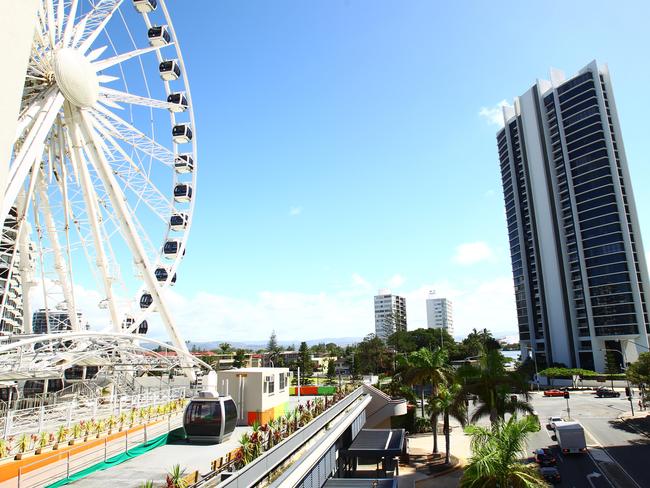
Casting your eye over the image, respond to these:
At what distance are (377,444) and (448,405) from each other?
679 cm

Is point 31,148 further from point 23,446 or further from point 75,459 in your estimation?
point 75,459

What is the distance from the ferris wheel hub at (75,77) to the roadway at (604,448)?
3803 centimetres

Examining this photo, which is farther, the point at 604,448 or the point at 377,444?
the point at 604,448

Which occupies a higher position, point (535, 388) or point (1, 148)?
point (1, 148)

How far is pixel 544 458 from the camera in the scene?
32469 millimetres

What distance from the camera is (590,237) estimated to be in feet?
334

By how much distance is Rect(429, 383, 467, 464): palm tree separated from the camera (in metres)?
32.8

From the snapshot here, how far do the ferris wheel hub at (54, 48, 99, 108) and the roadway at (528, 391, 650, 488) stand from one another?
38.0 metres

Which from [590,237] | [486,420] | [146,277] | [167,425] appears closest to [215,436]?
[167,425]

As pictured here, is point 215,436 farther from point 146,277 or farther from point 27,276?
point 27,276

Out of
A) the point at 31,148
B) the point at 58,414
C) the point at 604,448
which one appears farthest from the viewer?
the point at 604,448

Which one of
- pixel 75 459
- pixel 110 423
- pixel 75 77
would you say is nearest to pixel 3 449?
pixel 75 459

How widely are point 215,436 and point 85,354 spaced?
902 cm

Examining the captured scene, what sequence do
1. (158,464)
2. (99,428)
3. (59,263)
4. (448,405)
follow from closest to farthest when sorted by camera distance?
1. (158,464)
2. (99,428)
3. (59,263)
4. (448,405)
